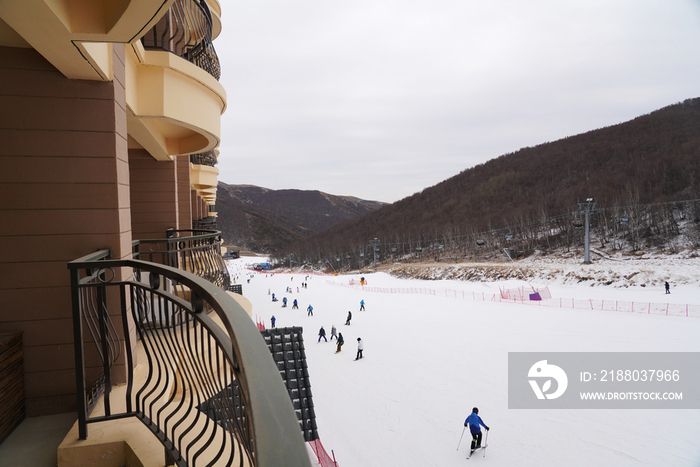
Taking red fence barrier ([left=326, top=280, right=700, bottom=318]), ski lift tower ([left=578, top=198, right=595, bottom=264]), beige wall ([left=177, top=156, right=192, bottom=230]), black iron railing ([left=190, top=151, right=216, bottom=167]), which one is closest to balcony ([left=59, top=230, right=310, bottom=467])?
beige wall ([left=177, top=156, right=192, bottom=230])

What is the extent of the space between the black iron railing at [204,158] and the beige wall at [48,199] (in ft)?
39.3

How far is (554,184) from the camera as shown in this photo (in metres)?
89.6

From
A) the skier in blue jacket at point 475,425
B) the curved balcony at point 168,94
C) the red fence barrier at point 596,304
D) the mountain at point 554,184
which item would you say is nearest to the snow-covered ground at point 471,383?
the skier in blue jacket at point 475,425

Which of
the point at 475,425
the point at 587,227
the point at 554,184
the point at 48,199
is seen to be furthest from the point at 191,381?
the point at 554,184

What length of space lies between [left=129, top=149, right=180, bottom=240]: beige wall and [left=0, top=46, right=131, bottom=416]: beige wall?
5575 mm

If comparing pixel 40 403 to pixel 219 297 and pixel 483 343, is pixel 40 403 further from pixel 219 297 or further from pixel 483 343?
pixel 483 343

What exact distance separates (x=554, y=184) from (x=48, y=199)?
100422 mm

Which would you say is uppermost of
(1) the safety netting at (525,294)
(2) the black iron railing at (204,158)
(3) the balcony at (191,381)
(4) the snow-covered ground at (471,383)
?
(2) the black iron railing at (204,158)

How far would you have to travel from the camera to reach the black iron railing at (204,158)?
A: 16.1 meters

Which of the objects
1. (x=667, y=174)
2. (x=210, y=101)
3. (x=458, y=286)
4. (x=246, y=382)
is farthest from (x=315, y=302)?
(x=667, y=174)

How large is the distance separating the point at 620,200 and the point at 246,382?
7646 centimetres

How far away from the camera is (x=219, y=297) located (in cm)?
175

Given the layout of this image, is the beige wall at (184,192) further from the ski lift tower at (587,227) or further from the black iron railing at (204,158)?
the ski lift tower at (587,227)

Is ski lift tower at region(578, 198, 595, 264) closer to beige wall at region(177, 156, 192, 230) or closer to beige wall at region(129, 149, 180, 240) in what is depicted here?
beige wall at region(177, 156, 192, 230)
